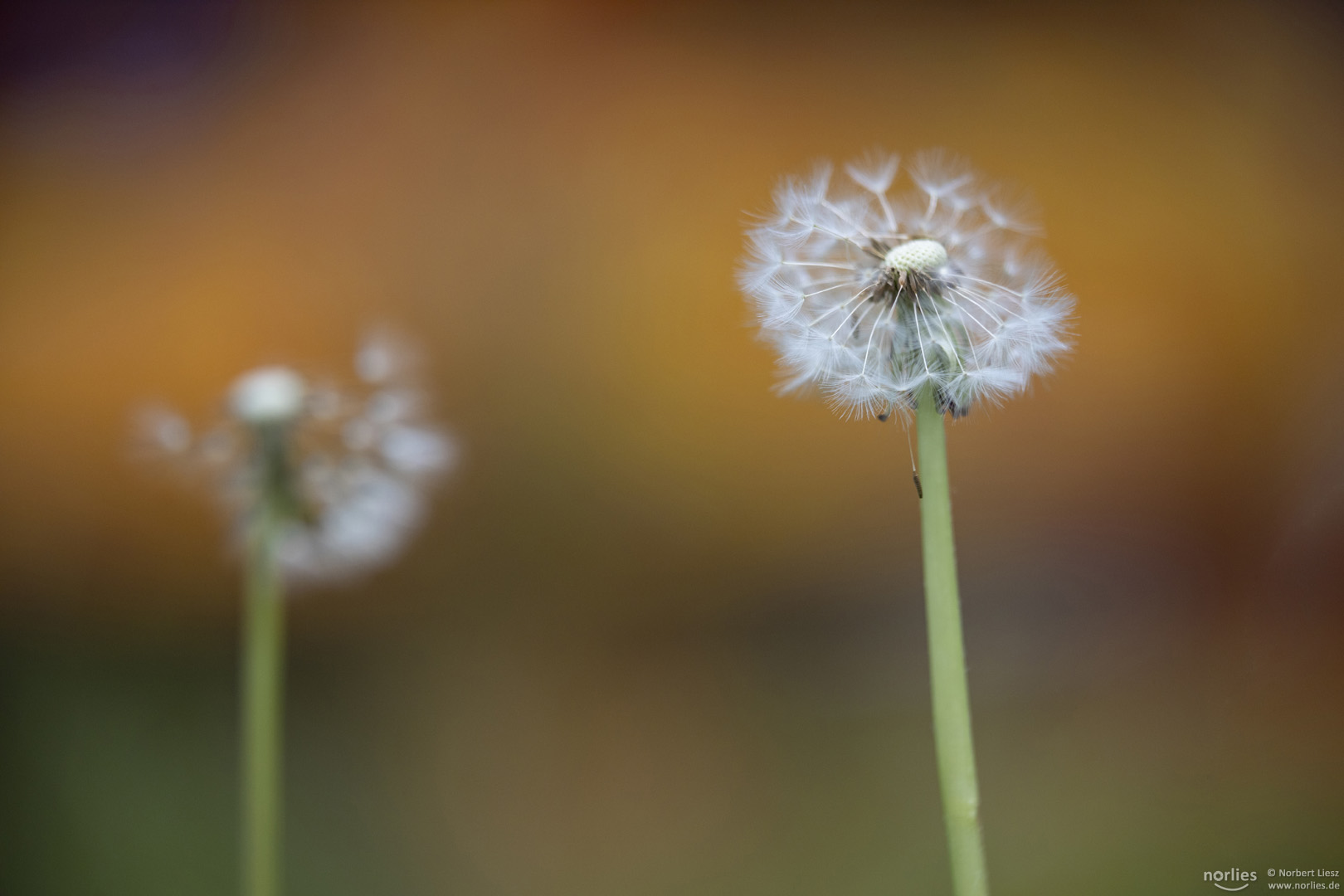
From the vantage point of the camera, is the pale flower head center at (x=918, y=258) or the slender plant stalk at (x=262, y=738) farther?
the slender plant stalk at (x=262, y=738)

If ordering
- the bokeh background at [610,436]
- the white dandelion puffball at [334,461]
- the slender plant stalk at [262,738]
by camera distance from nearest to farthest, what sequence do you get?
1. the slender plant stalk at [262,738]
2. the white dandelion puffball at [334,461]
3. the bokeh background at [610,436]

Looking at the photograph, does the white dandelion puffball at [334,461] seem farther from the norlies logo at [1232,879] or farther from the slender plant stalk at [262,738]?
the norlies logo at [1232,879]

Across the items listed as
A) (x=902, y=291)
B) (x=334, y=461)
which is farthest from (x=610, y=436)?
(x=902, y=291)

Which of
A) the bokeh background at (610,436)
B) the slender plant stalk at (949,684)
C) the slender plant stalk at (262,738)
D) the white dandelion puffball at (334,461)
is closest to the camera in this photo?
the slender plant stalk at (949,684)

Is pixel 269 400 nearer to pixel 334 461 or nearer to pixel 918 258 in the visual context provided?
pixel 334 461

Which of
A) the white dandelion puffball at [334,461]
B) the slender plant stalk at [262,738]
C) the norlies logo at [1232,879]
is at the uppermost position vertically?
the white dandelion puffball at [334,461]

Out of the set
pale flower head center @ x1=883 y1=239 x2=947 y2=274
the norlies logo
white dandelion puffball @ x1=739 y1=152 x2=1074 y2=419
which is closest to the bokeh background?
the norlies logo

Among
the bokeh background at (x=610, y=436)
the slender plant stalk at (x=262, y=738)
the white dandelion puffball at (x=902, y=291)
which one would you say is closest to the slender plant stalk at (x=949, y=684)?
the white dandelion puffball at (x=902, y=291)

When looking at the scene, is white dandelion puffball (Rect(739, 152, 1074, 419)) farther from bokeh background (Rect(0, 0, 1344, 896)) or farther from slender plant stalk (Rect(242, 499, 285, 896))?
bokeh background (Rect(0, 0, 1344, 896))

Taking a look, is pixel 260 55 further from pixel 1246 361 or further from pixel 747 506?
pixel 1246 361
